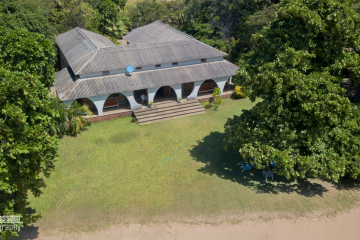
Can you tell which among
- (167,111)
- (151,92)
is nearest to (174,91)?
(167,111)

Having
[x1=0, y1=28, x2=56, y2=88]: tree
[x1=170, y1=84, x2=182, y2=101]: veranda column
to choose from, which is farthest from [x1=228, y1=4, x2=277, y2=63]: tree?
[x1=0, y1=28, x2=56, y2=88]: tree

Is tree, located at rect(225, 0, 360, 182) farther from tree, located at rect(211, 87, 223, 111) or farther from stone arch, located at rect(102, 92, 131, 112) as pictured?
stone arch, located at rect(102, 92, 131, 112)

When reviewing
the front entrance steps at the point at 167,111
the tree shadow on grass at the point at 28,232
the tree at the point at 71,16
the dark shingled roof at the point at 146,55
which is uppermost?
the tree at the point at 71,16

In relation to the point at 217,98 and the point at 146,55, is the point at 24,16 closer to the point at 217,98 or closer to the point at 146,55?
the point at 146,55

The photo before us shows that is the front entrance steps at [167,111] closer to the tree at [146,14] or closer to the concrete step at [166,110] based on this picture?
the concrete step at [166,110]

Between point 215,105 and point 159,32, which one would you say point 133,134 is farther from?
point 159,32

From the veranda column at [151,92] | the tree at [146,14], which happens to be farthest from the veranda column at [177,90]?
the tree at [146,14]

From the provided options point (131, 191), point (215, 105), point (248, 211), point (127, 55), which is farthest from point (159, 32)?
point (248, 211)
